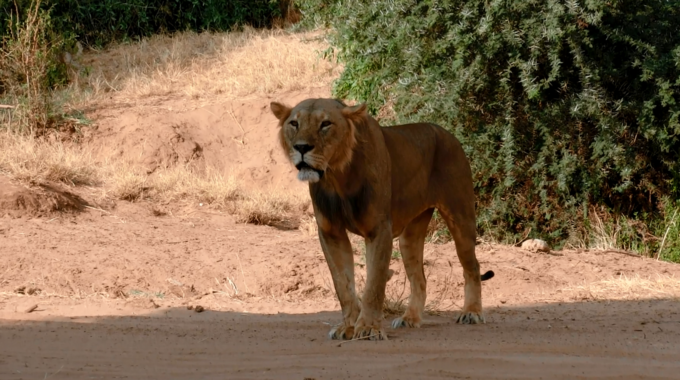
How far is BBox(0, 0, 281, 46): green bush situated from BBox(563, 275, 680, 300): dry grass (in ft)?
42.4

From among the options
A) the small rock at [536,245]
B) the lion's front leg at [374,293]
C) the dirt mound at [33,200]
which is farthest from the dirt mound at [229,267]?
the lion's front leg at [374,293]

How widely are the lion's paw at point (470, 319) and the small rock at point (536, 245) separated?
4155mm

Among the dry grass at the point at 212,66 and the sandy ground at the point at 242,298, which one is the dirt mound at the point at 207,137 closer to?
the sandy ground at the point at 242,298

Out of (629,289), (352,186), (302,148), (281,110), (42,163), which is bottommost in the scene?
(629,289)

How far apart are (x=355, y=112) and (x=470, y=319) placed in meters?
2.24

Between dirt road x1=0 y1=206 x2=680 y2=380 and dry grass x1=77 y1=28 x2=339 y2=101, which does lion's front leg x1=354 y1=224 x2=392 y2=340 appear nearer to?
dirt road x1=0 y1=206 x2=680 y2=380

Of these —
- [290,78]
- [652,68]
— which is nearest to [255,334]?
[652,68]

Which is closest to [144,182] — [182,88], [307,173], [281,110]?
[182,88]

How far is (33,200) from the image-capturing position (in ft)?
41.4

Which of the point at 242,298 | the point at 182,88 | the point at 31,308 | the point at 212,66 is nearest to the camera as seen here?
the point at 31,308

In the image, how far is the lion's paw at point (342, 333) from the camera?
6.94 m

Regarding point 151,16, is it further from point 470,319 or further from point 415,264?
point 470,319

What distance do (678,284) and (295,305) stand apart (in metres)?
4.19

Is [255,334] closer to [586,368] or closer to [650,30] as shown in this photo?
Answer: [586,368]
